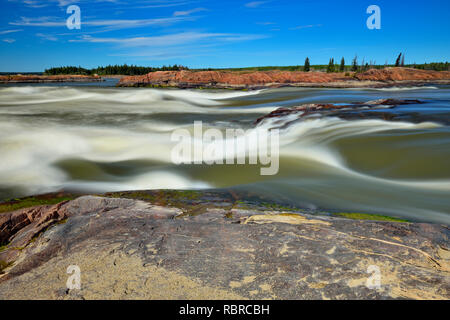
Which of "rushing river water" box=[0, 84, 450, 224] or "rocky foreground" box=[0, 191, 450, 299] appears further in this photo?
"rushing river water" box=[0, 84, 450, 224]

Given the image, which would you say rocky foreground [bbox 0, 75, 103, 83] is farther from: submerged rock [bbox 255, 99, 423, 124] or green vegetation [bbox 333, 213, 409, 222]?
green vegetation [bbox 333, 213, 409, 222]

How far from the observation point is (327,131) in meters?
9.02

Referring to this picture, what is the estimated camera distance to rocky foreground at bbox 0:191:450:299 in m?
1.98

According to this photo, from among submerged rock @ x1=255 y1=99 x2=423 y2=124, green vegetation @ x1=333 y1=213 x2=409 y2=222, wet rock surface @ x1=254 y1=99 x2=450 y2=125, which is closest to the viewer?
green vegetation @ x1=333 y1=213 x2=409 y2=222

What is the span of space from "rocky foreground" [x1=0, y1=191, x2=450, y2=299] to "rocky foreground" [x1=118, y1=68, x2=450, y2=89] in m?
36.6

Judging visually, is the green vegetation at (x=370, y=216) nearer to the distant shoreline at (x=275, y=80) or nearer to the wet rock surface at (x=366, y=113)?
the wet rock surface at (x=366, y=113)

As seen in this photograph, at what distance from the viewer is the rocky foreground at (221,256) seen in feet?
6.48

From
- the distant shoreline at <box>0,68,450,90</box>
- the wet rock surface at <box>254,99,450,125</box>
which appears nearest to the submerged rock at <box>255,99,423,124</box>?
the wet rock surface at <box>254,99,450,125</box>

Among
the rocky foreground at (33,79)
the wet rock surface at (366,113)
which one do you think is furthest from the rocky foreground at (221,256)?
the rocky foreground at (33,79)

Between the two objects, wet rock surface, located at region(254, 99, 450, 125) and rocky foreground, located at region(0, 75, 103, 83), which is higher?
rocky foreground, located at region(0, 75, 103, 83)

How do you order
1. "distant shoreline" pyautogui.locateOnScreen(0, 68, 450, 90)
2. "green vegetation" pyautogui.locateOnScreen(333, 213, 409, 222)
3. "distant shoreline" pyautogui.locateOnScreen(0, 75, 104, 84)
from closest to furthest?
1. "green vegetation" pyautogui.locateOnScreen(333, 213, 409, 222)
2. "distant shoreline" pyautogui.locateOnScreen(0, 68, 450, 90)
3. "distant shoreline" pyautogui.locateOnScreen(0, 75, 104, 84)

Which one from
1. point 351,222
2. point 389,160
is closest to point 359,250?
point 351,222

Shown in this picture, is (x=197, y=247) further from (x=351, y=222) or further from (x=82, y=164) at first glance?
(x=82, y=164)
